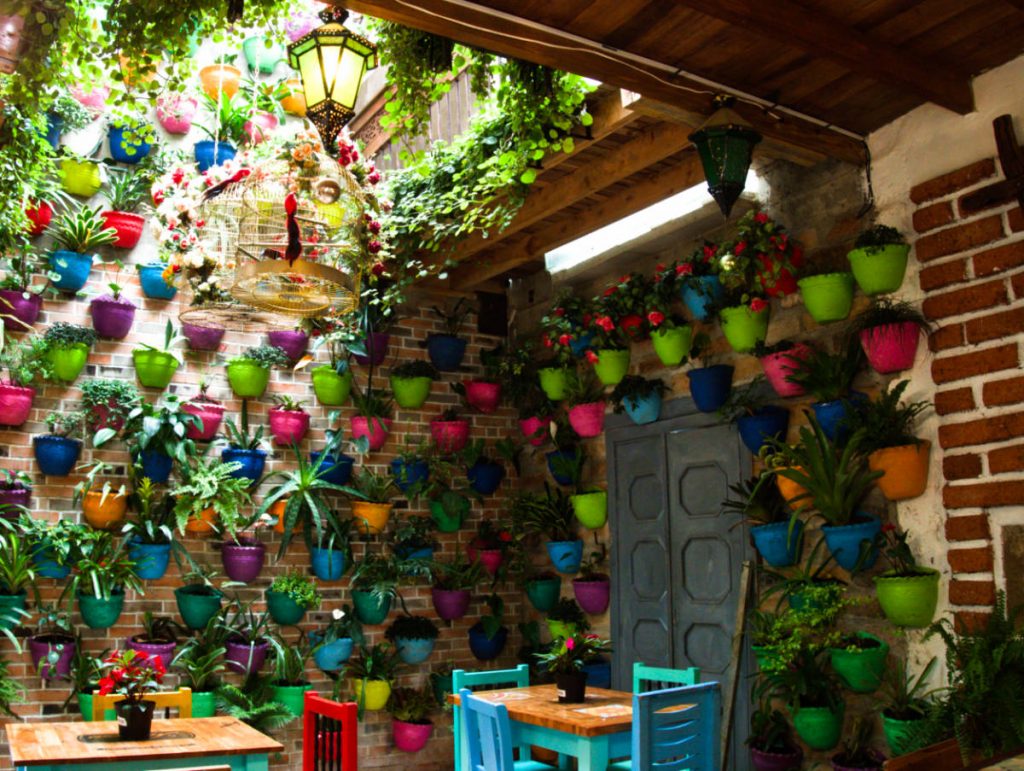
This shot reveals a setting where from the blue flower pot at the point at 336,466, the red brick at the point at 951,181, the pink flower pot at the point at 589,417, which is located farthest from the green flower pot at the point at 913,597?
the blue flower pot at the point at 336,466

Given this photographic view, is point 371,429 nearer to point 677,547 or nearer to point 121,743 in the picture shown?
point 677,547

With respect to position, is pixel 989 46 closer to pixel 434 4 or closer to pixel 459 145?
pixel 434 4

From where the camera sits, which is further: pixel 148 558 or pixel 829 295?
pixel 148 558

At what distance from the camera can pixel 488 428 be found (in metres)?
7.34

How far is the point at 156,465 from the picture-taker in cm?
593

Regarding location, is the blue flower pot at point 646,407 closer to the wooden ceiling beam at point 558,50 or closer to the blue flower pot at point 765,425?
the blue flower pot at point 765,425

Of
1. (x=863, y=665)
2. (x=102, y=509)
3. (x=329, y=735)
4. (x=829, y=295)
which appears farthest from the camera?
(x=102, y=509)

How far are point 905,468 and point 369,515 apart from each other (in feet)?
11.9

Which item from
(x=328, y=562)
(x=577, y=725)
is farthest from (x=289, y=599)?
(x=577, y=725)

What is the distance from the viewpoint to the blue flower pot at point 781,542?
4797 mm

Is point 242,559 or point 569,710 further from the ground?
point 242,559

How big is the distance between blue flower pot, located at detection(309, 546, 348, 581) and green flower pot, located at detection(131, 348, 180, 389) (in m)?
1.46

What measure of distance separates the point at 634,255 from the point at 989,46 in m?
2.67

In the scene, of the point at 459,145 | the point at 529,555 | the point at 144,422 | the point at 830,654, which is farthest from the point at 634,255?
the point at 144,422
